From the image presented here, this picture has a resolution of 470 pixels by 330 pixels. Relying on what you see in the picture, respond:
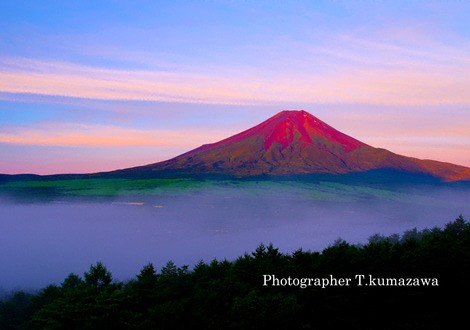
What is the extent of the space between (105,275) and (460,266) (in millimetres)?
25914

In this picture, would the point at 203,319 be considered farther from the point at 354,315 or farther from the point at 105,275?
the point at 105,275

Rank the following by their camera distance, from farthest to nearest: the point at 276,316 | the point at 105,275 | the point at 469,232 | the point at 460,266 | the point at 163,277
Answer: the point at 469,232 < the point at 105,275 < the point at 163,277 < the point at 460,266 < the point at 276,316

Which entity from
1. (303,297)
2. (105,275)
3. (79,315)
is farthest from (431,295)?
(105,275)

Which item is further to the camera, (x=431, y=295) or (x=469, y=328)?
(x=431, y=295)

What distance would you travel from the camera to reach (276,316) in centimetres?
2575

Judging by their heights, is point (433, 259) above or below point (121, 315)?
above

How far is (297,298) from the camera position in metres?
28.4

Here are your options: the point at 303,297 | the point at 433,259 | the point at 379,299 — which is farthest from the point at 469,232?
the point at 303,297

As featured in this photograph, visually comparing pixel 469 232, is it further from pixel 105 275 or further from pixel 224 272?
pixel 105 275

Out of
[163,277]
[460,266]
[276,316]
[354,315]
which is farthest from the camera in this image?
[163,277]

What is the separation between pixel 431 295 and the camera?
97.5 ft

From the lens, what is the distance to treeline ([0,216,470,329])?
86.5ft

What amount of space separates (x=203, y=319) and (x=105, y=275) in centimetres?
1515

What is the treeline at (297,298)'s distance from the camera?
86.5 ft
